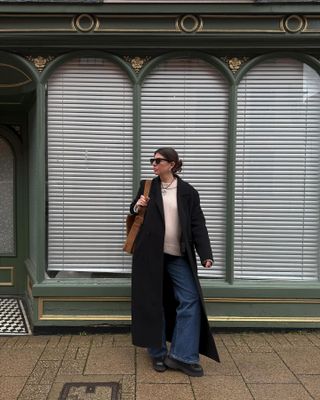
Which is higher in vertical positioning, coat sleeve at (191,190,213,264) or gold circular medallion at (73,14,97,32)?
gold circular medallion at (73,14,97,32)

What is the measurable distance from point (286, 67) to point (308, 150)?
88 centimetres

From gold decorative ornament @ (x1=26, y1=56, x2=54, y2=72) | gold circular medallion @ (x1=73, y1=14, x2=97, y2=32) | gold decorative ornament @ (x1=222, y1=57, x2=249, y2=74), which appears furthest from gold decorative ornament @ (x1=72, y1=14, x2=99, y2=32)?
gold decorative ornament @ (x1=222, y1=57, x2=249, y2=74)

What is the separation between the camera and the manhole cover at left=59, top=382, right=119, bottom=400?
352 centimetres

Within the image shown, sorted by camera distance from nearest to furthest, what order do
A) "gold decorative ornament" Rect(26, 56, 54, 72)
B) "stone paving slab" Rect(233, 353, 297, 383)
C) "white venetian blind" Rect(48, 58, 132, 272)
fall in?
"stone paving slab" Rect(233, 353, 297, 383) → "gold decorative ornament" Rect(26, 56, 54, 72) → "white venetian blind" Rect(48, 58, 132, 272)

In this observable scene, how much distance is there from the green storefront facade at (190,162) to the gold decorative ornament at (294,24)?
12 centimetres

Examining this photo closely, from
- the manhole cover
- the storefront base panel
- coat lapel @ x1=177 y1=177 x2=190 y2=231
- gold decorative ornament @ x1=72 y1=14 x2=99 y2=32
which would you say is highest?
gold decorative ornament @ x1=72 y1=14 x2=99 y2=32

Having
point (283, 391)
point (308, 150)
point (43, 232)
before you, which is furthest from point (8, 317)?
point (308, 150)

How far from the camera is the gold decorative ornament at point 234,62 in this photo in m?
4.88

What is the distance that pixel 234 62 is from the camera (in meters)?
4.88

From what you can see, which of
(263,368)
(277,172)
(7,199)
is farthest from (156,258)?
(7,199)

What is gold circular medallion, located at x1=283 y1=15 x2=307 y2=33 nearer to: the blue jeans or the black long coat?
the black long coat

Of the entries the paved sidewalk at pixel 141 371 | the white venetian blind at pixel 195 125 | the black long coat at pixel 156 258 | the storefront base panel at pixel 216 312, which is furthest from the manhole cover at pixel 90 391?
the white venetian blind at pixel 195 125

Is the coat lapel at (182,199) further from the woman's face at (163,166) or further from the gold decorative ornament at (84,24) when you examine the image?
the gold decorative ornament at (84,24)

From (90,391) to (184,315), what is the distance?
94 centimetres
